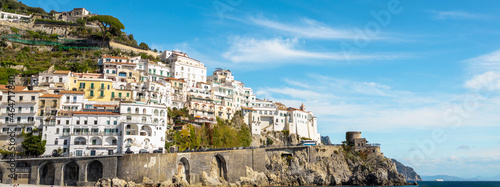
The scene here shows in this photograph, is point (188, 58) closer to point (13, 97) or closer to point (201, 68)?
point (201, 68)

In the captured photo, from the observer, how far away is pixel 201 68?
95250 mm

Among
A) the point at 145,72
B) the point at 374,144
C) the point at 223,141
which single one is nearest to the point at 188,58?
the point at 145,72

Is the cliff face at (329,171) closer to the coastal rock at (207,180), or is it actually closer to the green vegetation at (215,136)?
the coastal rock at (207,180)

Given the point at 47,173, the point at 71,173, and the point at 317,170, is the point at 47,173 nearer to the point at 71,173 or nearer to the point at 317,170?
the point at 71,173

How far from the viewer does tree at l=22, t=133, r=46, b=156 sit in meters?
54.8

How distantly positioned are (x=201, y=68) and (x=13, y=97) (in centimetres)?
4307

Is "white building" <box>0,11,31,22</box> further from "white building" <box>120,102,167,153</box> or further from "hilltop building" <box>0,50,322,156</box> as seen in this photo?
"white building" <box>120,102,167,153</box>

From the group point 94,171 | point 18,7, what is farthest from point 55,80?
point 18,7

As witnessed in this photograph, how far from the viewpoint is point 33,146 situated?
181 ft

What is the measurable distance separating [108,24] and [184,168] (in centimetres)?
4812

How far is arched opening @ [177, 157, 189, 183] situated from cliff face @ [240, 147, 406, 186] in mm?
10002

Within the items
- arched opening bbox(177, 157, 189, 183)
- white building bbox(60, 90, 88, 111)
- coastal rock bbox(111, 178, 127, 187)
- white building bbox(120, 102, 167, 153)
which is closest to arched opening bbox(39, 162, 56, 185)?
coastal rock bbox(111, 178, 127, 187)

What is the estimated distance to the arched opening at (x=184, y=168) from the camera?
58.9 meters

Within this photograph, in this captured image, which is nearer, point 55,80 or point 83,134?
point 83,134
